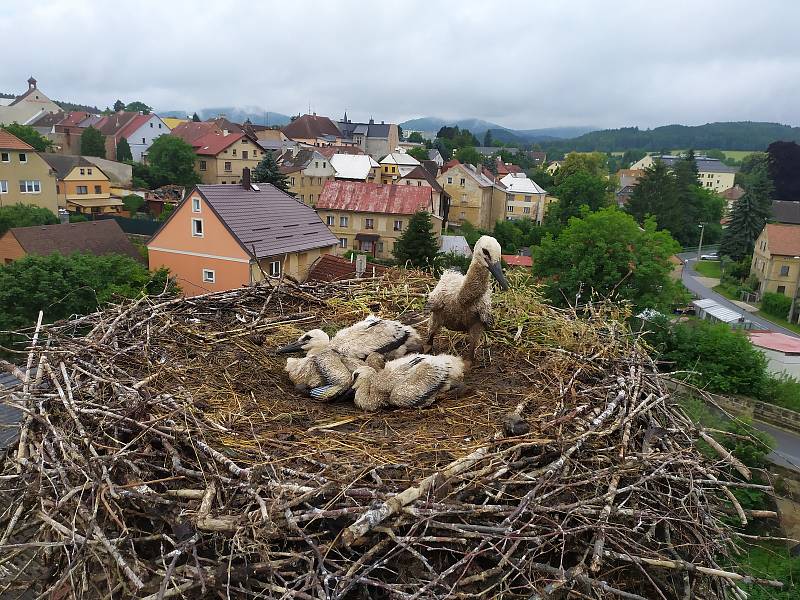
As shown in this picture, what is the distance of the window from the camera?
117ft

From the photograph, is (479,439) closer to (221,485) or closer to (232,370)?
(221,485)

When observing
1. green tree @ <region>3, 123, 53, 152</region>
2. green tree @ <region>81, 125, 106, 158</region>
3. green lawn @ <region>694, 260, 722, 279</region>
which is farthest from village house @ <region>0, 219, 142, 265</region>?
green lawn @ <region>694, 260, 722, 279</region>

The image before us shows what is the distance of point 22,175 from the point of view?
35.6 metres

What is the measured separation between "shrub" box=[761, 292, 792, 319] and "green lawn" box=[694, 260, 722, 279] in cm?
901

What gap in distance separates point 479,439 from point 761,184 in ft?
174

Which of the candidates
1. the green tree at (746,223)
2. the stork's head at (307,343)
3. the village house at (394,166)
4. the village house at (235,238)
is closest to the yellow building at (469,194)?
the village house at (394,166)

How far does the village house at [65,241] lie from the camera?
966 inches

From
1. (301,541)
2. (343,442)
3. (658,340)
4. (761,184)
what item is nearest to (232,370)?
(343,442)

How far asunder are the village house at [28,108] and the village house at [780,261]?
8217 centimetres

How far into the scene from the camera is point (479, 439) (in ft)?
13.8

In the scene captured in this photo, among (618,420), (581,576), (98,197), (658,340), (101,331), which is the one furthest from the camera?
(98,197)

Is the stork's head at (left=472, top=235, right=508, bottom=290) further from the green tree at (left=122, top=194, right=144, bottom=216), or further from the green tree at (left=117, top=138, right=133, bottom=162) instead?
the green tree at (left=117, top=138, right=133, bottom=162)

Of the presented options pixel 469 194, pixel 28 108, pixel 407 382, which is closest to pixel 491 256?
pixel 407 382

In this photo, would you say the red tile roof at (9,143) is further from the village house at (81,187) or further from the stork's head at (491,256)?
the stork's head at (491,256)
